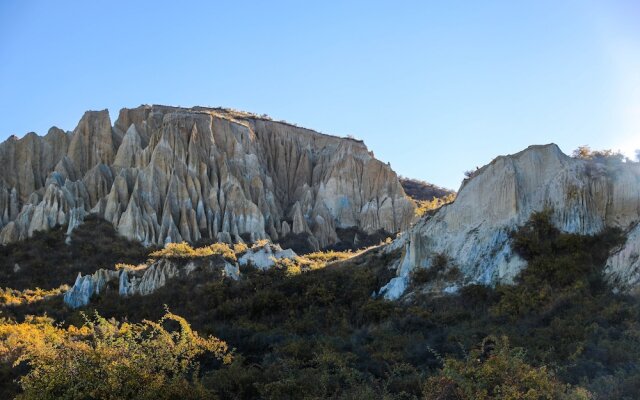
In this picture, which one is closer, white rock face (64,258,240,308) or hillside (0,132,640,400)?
hillside (0,132,640,400)

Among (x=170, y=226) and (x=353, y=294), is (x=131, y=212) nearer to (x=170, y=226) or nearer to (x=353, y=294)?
(x=170, y=226)

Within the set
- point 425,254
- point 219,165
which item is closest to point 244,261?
point 425,254

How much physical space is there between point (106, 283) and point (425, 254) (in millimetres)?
13764

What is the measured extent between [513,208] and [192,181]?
1158 inches

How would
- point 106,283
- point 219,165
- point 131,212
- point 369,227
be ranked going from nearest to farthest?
point 106,283 < point 131,212 < point 219,165 < point 369,227

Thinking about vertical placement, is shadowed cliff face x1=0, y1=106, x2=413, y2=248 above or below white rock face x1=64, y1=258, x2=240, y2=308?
above

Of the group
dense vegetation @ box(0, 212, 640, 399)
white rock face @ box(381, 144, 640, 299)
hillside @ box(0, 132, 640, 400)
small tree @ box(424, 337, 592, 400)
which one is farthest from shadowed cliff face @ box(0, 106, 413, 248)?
small tree @ box(424, 337, 592, 400)

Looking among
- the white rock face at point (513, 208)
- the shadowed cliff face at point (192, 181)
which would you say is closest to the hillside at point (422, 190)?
the shadowed cliff face at point (192, 181)

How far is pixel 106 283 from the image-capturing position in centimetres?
2530

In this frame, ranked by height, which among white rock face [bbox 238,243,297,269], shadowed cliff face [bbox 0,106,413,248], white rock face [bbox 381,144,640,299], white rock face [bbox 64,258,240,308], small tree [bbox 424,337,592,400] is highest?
shadowed cliff face [bbox 0,106,413,248]

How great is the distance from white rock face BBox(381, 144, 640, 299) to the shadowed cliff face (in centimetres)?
2141

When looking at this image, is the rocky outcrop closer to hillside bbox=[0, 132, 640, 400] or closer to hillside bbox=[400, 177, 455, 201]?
hillside bbox=[0, 132, 640, 400]

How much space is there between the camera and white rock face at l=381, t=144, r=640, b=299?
1984cm

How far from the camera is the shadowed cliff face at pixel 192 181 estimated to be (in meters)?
41.2
